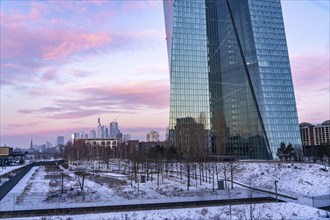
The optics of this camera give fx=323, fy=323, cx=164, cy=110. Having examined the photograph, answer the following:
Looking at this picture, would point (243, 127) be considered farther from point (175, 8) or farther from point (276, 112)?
point (175, 8)

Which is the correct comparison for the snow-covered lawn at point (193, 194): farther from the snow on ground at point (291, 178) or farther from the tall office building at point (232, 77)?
the tall office building at point (232, 77)

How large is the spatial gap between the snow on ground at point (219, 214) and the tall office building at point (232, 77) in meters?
38.4

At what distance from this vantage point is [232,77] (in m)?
121

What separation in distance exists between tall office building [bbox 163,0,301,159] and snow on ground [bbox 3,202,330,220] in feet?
126

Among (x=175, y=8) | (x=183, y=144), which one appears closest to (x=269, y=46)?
(x=175, y=8)

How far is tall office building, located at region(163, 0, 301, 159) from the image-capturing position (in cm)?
10144

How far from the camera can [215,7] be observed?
142m

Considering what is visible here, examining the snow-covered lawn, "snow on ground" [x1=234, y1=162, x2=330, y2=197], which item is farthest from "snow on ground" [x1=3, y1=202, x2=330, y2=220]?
"snow on ground" [x1=234, y1=162, x2=330, y2=197]

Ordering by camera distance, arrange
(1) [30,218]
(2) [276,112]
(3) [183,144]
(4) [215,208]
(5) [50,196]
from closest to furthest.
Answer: (1) [30,218]
(4) [215,208]
(5) [50,196]
(3) [183,144]
(2) [276,112]

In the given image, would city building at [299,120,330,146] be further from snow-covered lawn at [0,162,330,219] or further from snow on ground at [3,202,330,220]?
snow on ground at [3,202,330,220]

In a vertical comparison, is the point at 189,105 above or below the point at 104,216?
above

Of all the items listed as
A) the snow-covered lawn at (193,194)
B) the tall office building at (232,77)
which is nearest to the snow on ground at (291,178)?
the snow-covered lawn at (193,194)

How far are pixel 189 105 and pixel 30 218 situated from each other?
108m

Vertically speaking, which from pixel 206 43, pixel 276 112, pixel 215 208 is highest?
pixel 206 43
